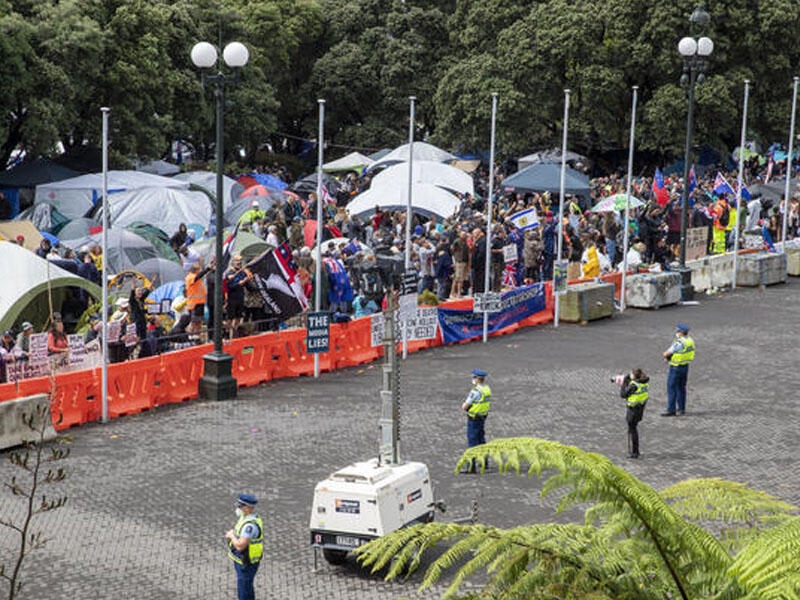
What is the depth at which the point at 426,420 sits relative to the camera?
19438 millimetres

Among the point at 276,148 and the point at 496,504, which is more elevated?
the point at 276,148

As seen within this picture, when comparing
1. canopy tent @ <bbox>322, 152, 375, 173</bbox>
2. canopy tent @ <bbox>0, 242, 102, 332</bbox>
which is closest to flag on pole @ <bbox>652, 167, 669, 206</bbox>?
canopy tent @ <bbox>322, 152, 375, 173</bbox>

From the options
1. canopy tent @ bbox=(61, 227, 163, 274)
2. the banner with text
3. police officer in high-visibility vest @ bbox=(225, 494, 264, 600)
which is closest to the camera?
police officer in high-visibility vest @ bbox=(225, 494, 264, 600)

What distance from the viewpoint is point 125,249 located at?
95.4 ft

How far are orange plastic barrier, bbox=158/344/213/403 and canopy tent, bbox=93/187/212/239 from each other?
50.8 feet

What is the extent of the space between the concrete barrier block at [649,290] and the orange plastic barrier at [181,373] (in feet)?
43.5

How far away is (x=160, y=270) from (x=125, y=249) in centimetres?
239

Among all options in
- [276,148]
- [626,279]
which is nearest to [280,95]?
[276,148]

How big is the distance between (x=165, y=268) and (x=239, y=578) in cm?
1632

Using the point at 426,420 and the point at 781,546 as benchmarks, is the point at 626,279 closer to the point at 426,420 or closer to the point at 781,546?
the point at 426,420

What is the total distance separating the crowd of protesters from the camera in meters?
22.9

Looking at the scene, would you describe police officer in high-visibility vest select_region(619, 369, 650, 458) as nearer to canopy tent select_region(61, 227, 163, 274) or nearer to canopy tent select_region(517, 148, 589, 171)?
canopy tent select_region(61, 227, 163, 274)

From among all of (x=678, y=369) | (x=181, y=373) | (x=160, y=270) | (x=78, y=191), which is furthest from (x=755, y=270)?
(x=78, y=191)

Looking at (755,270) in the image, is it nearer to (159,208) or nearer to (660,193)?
(660,193)
